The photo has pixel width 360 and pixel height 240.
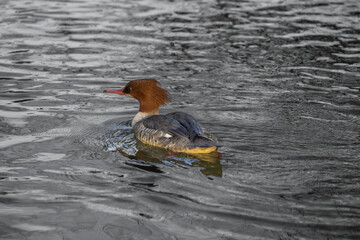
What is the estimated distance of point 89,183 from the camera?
5840 millimetres

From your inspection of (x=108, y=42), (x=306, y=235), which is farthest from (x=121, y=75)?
(x=306, y=235)

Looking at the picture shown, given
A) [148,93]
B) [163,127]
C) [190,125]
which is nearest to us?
[190,125]

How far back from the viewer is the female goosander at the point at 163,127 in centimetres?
668

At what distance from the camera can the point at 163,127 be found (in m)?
7.14

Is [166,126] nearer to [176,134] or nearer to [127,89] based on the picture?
[176,134]

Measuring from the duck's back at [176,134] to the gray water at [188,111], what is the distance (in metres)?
0.15

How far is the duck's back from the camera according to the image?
662cm

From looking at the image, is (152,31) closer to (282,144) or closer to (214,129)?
(214,129)

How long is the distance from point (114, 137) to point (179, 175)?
5.75 ft

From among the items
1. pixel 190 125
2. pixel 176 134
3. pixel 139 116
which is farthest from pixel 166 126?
pixel 139 116

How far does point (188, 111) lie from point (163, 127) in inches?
47.8

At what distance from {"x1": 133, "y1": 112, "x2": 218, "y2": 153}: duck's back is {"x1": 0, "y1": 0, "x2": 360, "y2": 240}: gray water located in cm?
15

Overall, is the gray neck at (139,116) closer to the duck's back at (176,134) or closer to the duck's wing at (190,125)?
the duck's back at (176,134)

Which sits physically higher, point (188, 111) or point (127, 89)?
point (127, 89)
